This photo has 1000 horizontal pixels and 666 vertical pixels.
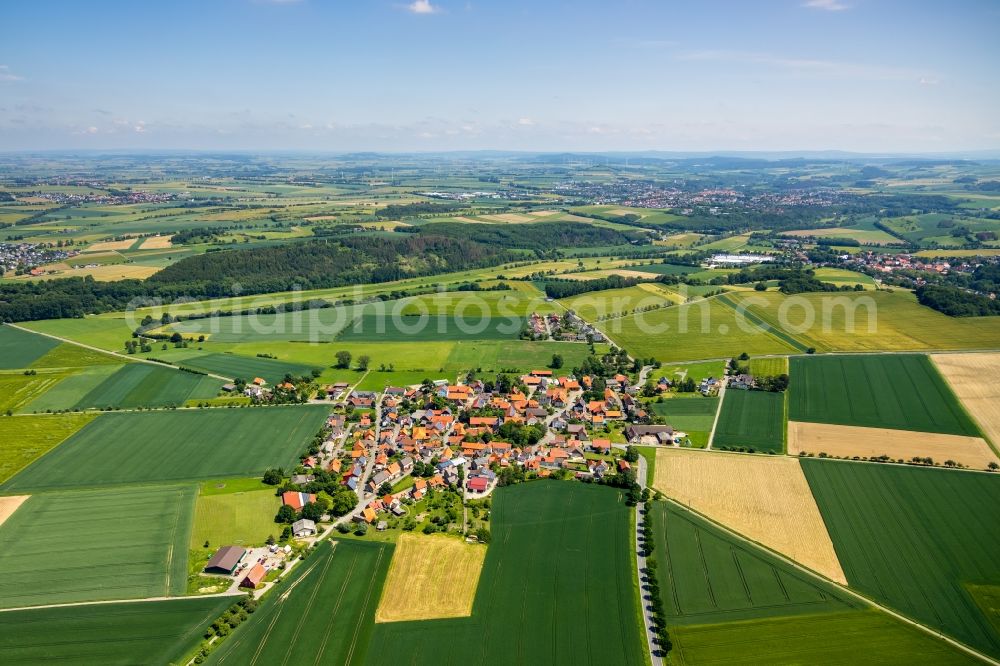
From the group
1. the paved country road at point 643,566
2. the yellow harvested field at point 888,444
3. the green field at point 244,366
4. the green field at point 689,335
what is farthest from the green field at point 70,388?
the yellow harvested field at point 888,444

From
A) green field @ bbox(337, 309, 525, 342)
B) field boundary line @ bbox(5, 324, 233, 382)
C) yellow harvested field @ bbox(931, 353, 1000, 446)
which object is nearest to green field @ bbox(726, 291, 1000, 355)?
yellow harvested field @ bbox(931, 353, 1000, 446)

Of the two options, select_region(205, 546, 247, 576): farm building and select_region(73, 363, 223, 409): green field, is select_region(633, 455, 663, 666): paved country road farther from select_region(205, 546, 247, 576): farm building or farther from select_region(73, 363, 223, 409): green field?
select_region(73, 363, 223, 409): green field

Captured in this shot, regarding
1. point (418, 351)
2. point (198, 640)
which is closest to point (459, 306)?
point (418, 351)

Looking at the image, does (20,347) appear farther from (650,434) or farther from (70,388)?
(650,434)

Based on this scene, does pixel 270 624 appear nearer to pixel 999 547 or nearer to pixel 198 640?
pixel 198 640

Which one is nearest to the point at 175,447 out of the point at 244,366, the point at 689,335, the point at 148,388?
the point at 148,388
